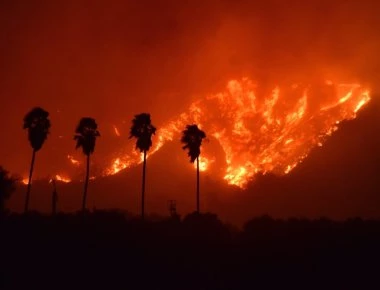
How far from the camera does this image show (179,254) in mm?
68125

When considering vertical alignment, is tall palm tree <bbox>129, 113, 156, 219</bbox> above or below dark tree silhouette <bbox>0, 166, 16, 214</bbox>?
above

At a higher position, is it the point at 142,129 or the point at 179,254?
the point at 142,129

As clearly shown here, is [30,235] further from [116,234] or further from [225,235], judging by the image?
[225,235]

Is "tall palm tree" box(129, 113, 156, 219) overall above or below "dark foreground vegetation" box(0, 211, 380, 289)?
above

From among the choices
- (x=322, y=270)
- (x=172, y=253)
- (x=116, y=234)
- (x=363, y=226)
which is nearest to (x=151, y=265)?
(x=172, y=253)

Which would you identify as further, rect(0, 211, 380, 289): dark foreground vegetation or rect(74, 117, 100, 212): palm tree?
rect(74, 117, 100, 212): palm tree

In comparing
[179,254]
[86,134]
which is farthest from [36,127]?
[179,254]

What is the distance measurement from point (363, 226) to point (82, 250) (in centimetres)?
4414

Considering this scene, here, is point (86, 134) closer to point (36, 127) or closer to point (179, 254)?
point (36, 127)

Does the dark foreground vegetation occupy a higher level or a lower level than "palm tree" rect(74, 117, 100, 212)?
lower

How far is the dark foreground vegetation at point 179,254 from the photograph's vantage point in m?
59.4

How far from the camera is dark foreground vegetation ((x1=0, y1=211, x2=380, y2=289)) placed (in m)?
59.4

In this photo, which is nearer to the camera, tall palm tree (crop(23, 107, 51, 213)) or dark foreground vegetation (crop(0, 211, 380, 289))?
dark foreground vegetation (crop(0, 211, 380, 289))

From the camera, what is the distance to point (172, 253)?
224 feet
